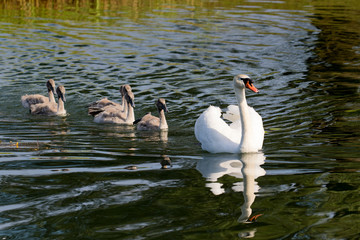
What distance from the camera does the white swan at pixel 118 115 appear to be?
44.0 ft

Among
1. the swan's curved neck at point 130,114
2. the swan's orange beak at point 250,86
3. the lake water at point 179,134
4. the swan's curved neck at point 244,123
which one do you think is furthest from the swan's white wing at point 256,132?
the swan's curved neck at point 130,114

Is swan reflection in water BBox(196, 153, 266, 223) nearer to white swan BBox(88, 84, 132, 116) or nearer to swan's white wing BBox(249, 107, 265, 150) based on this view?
swan's white wing BBox(249, 107, 265, 150)

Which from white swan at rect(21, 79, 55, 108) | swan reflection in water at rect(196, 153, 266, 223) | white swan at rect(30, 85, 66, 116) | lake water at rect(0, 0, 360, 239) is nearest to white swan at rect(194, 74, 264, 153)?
swan reflection in water at rect(196, 153, 266, 223)

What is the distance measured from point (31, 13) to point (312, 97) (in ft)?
67.3

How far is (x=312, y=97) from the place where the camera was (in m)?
14.4

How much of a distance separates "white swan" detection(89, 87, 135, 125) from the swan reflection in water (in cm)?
426

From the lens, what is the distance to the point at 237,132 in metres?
10.1

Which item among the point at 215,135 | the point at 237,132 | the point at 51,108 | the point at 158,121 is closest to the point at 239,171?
the point at 215,135

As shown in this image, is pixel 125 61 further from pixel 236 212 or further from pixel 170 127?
pixel 236 212

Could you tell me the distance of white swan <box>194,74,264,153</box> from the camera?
9.52 m

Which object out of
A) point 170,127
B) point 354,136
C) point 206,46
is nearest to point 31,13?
point 206,46

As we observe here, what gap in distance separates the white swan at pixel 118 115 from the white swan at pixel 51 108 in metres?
1.06

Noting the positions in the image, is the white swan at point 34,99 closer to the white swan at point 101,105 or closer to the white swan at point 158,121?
the white swan at point 101,105

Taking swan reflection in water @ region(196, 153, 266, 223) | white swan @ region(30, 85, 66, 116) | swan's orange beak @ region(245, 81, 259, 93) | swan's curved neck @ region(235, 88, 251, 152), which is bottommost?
white swan @ region(30, 85, 66, 116)
